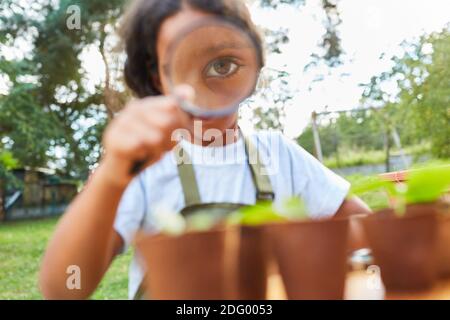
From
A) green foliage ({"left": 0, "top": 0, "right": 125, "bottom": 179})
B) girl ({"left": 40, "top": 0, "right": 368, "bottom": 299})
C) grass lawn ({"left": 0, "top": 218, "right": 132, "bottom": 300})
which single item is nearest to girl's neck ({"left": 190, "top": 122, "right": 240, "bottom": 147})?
girl ({"left": 40, "top": 0, "right": 368, "bottom": 299})

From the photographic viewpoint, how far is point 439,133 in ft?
20.8

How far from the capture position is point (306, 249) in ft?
1.59

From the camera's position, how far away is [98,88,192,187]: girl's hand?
484 millimetres

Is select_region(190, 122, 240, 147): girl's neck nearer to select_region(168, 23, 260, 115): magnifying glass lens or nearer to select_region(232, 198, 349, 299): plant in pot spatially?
select_region(168, 23, 260, 115): magnifying glass lens

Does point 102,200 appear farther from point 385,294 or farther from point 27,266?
point 27,266

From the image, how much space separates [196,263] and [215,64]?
410 mm

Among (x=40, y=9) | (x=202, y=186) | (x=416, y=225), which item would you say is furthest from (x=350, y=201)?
(x=40, y=9)

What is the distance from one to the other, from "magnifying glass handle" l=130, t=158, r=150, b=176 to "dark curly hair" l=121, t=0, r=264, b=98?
32 cm

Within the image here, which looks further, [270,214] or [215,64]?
[215,64]

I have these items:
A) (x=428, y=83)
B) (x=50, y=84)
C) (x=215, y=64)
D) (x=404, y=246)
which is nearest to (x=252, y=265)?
(x=404, y=246)

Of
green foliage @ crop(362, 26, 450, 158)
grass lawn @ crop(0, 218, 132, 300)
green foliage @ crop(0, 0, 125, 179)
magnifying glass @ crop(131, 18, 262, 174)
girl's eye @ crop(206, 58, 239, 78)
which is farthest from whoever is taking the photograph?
green foliage @ crop(0, 0, 125, 179)

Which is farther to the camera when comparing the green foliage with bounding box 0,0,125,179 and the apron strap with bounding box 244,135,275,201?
the green foliage with bounding box 0,0,125,179

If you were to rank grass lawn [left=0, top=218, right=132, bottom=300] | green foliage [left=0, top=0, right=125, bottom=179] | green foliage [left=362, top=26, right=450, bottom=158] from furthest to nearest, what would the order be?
green foliage [left=0, top=0, right=125, bottom=179] → green foliage [left=362, top=26, right=450, bottom=158] → grass lawn [left=0, top=218, right=132, bottom=300]
